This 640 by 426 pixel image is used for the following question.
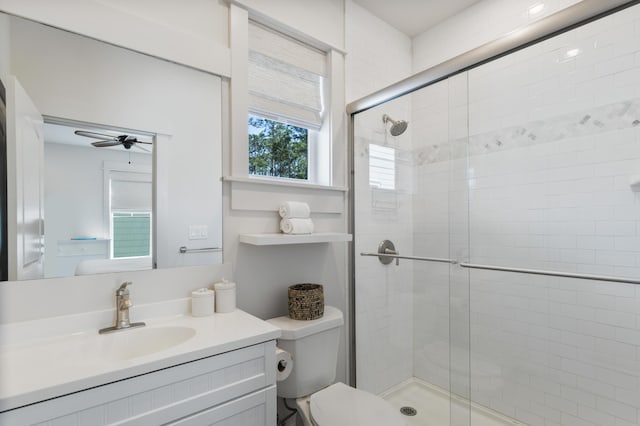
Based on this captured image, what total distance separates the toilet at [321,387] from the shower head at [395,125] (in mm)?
1131

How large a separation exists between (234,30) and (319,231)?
114 centimetres

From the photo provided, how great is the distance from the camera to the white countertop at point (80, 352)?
77 centimetres

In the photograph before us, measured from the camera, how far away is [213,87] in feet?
4.91

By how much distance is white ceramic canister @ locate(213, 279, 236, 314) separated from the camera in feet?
4.50

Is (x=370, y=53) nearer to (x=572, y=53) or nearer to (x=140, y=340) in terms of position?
(x=572, y=53)

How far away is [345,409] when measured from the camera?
4.38 ft

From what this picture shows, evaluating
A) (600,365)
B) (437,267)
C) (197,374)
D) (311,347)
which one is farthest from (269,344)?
(600,365)

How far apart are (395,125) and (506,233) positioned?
882mm

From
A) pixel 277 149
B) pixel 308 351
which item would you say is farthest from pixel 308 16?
pixel 308 351

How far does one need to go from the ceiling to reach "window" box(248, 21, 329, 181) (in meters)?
0.59

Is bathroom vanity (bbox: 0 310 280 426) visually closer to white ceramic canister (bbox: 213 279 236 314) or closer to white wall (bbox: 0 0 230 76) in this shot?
white ceramic canister (bbox: 213 279 236 314)

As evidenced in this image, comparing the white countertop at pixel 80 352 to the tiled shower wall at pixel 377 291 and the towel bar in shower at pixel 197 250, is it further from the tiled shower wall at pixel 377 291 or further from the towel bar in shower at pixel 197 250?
the tiled shower wall at pixel 377 291

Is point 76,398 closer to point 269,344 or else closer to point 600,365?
point 269,344

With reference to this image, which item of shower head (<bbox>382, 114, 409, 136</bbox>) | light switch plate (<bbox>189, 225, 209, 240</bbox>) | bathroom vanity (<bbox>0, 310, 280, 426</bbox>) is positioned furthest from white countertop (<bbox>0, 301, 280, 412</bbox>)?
shower head (<bbox>382, 114, 409, 136</bbox>)
